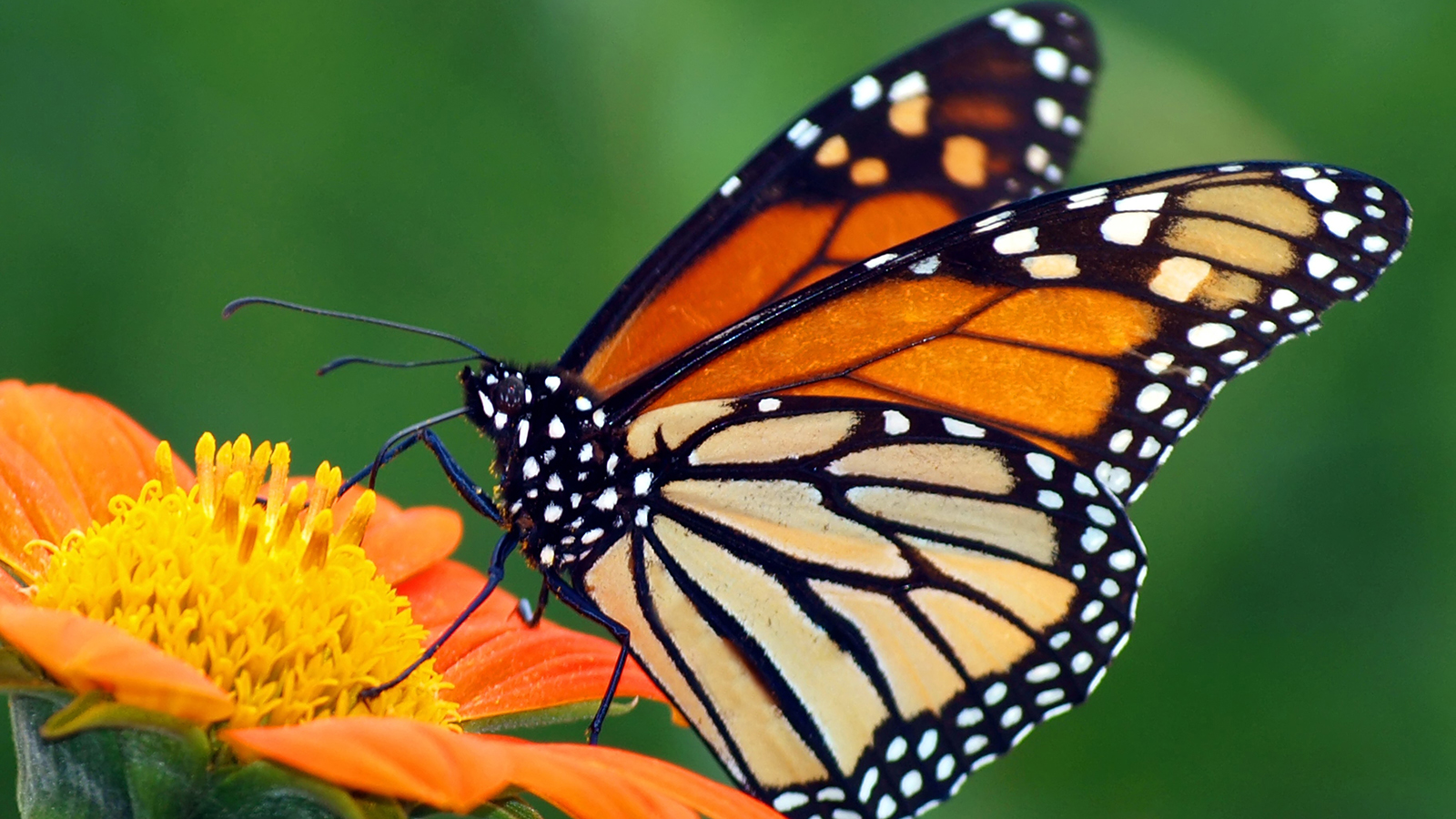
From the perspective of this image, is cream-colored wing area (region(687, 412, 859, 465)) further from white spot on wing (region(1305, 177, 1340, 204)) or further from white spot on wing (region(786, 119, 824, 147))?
white spot on wing (region(1305, 177, 1340, 204))

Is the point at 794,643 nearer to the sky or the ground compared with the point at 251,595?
Result: nearer to the ground

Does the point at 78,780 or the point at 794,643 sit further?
the point at 794,643

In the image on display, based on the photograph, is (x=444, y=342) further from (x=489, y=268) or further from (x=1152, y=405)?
(x=1152, y=405)

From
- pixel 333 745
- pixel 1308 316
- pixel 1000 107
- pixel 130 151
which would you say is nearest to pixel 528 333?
pixel 130 151

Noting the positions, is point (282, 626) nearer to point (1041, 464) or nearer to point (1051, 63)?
point (1041, 464)

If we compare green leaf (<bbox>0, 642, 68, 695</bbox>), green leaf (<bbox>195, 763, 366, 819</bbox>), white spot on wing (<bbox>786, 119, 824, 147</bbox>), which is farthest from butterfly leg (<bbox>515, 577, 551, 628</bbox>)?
white spot on wing (<bbox>786, 119, 824, 147</bbox>)

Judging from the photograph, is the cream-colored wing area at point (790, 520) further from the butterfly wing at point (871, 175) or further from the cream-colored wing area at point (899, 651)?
the butterfly wing at point (871, 175)

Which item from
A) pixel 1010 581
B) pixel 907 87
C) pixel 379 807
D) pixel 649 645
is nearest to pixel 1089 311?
pixel 1010 581
